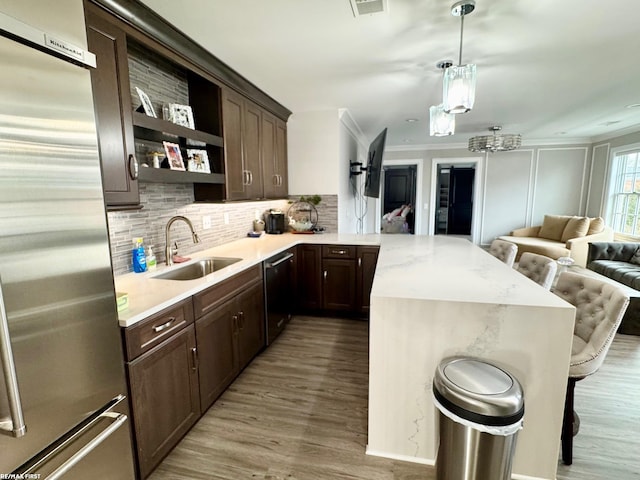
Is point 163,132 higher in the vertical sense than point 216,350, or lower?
higher

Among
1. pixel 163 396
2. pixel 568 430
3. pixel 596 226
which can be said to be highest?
pixel 596 226

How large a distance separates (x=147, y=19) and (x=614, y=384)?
158 inches

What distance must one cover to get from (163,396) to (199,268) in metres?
1.10

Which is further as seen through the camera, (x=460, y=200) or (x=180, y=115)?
(x=460, y=200)

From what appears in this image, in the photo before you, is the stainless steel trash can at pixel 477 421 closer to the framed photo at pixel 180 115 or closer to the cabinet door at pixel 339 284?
the cabinet door at pixel 339 284

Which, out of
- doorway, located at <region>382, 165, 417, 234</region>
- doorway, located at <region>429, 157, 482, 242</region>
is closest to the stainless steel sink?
doorway, located at <region>429, 157, 482, 242</region>

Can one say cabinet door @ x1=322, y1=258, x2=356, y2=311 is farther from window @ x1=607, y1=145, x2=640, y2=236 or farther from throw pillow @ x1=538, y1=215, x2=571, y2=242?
window @ x1=607, y1=145, x2=640, y2=236

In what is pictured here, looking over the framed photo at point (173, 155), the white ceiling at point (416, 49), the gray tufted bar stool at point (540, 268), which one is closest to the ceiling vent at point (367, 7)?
the white ceiling at point (416, 49)

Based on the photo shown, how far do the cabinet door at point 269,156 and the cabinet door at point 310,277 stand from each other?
0.75 meters

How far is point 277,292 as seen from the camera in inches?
119

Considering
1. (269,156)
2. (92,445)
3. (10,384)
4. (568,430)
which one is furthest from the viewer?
(269,156)

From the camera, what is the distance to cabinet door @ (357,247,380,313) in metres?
3.42

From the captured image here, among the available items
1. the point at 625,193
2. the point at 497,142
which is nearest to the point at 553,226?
the point at 625,193

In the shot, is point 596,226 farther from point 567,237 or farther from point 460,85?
point 460,85
